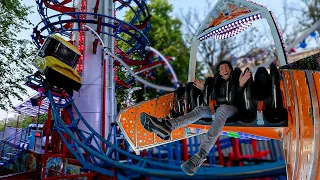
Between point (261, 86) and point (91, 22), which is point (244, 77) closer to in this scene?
point (261, 86)

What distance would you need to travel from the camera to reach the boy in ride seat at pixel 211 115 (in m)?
1.52

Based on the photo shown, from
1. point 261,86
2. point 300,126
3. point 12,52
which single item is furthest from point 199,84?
point 12,52

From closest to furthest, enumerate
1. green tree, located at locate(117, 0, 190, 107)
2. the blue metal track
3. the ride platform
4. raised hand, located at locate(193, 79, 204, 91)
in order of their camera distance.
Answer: the ride platform
raised hand, located at locate(193, 79, 204, 91)
the blue metal track
green tree, located at locate(117, 0, 190, 107)

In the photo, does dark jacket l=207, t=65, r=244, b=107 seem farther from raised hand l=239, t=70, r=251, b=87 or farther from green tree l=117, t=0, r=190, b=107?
green tree l=117, t=0, r=190, b=107

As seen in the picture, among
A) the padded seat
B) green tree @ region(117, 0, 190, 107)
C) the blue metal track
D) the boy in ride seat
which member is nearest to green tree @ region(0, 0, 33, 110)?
the blue metal track

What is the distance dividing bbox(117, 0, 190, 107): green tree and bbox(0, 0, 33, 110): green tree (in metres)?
2.37

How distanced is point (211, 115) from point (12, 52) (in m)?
4.77

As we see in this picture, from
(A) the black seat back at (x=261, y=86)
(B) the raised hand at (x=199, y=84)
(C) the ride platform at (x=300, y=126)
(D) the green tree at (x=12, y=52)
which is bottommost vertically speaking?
(C) the ride platform at (x=300, y=126)

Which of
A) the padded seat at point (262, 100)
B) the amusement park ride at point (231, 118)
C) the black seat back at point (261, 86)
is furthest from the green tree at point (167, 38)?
the black seat back at point (261, 86)

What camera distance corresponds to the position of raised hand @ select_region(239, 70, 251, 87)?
152cm

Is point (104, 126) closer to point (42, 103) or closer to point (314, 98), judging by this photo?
point (42, 103)

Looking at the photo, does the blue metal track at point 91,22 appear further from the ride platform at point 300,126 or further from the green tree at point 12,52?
the ride platform at point 300,126

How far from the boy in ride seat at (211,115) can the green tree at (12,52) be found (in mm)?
3928

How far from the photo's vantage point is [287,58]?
67.9 inches
